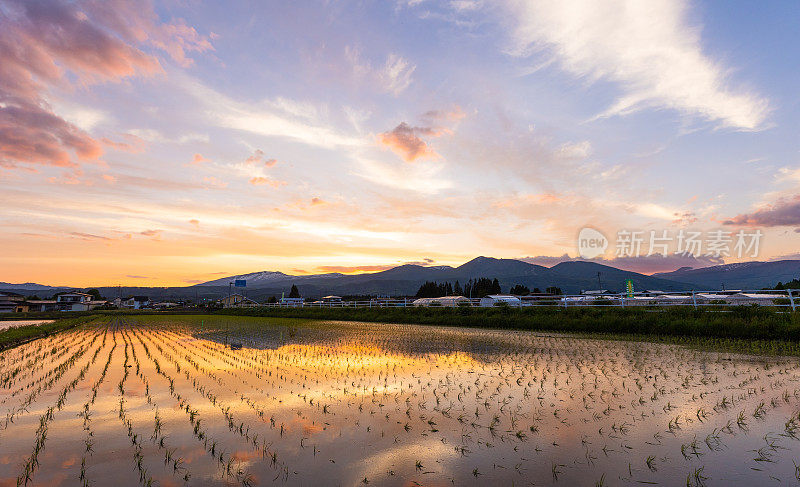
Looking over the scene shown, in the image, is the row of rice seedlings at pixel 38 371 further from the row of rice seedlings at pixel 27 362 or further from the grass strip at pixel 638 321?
the grass strip at pixel 638 321

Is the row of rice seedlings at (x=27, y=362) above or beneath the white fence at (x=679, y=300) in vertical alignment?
beneath

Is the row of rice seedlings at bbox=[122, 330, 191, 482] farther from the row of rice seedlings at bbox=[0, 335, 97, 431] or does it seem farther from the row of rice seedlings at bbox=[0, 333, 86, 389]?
the row of rice seedlings at bbox=[0, 333, 86, 389]

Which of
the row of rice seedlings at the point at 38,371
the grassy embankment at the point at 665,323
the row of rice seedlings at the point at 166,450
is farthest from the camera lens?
the grassy embankment at the point at 665,323

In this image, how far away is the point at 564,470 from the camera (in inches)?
191

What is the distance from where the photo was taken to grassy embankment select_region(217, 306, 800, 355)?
16375mm

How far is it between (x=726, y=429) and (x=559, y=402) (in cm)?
260

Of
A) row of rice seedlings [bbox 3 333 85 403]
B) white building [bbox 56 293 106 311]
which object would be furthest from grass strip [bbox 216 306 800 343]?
white building [bbox 56 293 106 311]

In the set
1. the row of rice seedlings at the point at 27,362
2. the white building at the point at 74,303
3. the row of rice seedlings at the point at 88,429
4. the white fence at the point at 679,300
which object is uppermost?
the white fence at the point at 679,300

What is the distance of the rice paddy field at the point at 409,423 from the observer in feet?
15.9

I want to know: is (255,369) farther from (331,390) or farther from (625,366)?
(625,366)

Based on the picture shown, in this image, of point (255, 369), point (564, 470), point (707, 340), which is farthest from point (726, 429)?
point (707, 340)

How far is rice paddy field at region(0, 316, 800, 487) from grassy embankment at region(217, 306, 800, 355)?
231 inches

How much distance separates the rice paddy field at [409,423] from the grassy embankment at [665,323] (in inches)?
231

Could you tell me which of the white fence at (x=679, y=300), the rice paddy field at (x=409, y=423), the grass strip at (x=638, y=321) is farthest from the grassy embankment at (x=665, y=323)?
the rice paddy field at (x=409, y=423)
